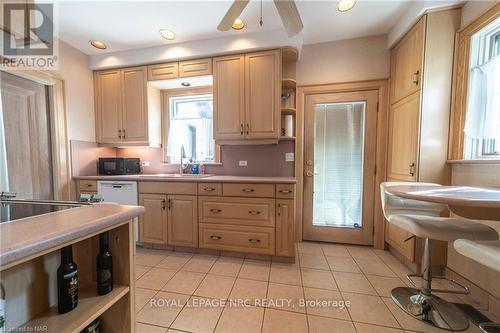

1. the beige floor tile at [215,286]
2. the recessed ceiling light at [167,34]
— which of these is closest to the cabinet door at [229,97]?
the recessed ceiling light at [167,34]

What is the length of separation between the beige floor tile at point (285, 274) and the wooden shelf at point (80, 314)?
145 cm

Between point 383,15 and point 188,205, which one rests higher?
point 383,15

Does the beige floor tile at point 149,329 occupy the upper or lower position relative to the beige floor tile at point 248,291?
lower

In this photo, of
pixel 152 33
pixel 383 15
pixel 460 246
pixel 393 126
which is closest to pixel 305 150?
pixel 393 126

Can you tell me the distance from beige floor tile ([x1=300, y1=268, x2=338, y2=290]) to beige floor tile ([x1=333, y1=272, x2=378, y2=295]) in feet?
0.19

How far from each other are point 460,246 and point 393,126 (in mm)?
1743

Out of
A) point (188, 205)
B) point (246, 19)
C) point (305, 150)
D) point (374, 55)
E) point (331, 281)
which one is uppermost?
point (246, 19)

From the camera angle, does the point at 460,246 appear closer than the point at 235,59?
Yes

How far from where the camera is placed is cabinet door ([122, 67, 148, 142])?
283cm

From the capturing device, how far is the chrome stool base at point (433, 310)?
139cm

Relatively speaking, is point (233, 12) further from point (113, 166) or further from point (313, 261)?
point (113, 166)

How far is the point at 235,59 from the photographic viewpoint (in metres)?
2.50

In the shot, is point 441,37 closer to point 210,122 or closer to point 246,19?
point 246,19

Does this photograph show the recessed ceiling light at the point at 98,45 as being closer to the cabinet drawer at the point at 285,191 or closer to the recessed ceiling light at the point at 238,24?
the recessed ceiling light at the point at 238,24
